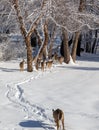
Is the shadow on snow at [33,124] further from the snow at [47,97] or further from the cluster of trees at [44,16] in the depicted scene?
the cluster of trees at [44,16]

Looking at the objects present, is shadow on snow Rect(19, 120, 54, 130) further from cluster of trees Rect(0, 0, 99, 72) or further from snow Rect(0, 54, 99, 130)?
cluster of trees Rect(0, 0, 99, 72)

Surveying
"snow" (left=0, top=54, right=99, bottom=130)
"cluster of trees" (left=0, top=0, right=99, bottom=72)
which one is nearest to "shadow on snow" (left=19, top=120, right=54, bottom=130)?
"snow" (left=0, top=54, right=99, bottom=130)

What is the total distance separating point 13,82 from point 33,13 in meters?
5.34

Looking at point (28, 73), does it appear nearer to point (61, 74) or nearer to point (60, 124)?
point (61, 74)

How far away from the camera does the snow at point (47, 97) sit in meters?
13.0

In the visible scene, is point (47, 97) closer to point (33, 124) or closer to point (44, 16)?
point (33, 124)

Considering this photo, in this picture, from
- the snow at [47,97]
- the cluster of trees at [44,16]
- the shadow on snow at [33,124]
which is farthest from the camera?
the cluster of trees at [44,16]

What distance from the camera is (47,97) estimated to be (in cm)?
1739

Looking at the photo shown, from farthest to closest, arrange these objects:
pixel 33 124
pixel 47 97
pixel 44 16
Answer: pixel 44 16 < pixel 47 97 < pixel 33 124

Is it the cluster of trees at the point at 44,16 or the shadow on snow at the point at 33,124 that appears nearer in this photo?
the shadow on snow at the point at 33,124

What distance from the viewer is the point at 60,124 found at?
491 inches

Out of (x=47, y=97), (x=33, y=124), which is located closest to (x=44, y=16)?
(x=47, y=97)

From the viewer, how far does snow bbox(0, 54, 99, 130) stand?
13039 mm

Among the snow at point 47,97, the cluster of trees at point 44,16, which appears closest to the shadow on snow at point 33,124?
the snow at point 47,97
